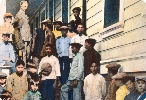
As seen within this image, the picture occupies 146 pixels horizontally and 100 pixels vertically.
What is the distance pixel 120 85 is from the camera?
1.87 m

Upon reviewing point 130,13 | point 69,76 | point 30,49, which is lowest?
point 69,76

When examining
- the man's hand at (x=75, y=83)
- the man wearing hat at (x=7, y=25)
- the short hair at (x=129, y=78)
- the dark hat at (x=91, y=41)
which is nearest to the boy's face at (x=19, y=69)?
the man wearing hat at (x=7, y=25)

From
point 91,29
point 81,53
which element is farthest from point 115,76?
point 91,29

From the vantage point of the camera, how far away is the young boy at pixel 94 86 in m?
2.06

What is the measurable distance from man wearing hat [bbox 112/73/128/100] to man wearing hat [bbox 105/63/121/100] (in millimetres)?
28

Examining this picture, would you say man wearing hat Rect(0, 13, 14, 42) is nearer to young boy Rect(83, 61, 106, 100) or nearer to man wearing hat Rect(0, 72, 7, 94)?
man wearing hat Rect(0, 72, 7, 94)

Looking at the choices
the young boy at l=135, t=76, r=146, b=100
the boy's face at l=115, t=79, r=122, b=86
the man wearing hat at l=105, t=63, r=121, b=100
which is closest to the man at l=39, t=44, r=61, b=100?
the man wearing hat at l=105, t=63, r=121, b=100

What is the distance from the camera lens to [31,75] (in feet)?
7.36

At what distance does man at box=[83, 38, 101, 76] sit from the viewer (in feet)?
6.95

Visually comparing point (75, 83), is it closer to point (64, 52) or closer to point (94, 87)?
point (94, 87)

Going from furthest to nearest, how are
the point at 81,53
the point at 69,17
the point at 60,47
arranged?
the point at 69,17
the point at 60,47
the point at 81,53

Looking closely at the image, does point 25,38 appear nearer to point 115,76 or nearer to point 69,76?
point 69,76

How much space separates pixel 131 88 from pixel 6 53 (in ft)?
2.78

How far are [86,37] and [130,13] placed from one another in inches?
15.5
